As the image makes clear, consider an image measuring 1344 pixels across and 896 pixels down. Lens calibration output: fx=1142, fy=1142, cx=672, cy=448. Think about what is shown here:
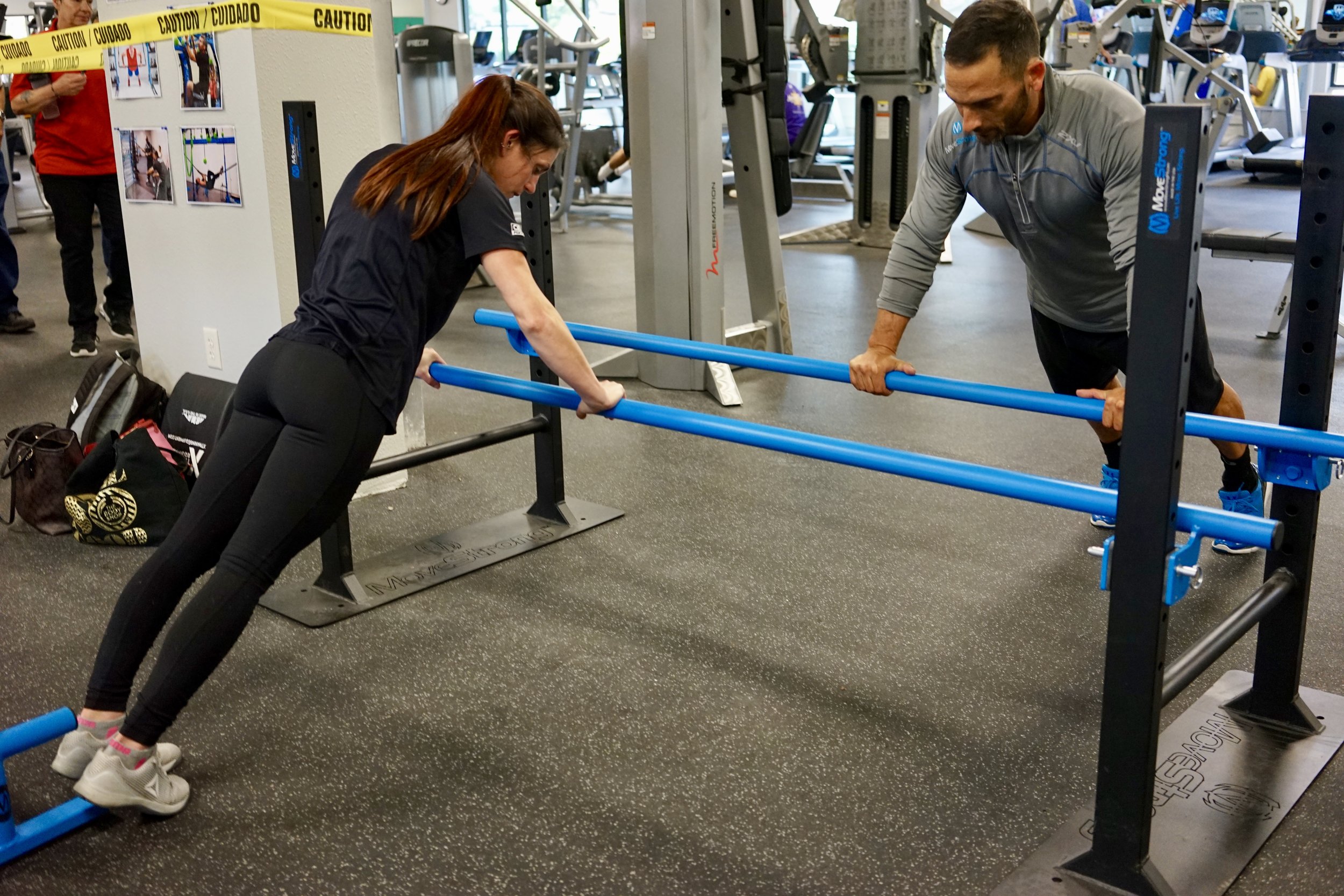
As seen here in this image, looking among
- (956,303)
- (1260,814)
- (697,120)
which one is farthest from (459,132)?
(956,303)

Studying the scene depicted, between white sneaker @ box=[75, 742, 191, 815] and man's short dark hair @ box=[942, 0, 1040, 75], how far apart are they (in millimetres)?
1796

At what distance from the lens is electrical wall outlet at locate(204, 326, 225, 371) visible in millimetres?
3527

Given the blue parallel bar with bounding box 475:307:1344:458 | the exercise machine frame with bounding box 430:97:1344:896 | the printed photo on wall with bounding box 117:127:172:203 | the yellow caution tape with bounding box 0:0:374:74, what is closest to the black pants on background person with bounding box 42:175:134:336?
the yellow caution tape with bounding box 0:0:374:74

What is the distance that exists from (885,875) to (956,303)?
480 centimetres

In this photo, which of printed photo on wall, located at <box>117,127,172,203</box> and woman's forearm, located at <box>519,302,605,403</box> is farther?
printed photo on wall, located at <box>117,127,172,203</box>

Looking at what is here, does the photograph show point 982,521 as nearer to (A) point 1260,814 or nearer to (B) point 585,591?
(B) point 585,591

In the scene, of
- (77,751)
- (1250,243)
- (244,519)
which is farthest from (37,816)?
(1250,243)

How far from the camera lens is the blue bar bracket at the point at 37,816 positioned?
1.74 m

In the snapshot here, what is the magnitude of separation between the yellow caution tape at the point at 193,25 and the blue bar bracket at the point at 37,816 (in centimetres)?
201

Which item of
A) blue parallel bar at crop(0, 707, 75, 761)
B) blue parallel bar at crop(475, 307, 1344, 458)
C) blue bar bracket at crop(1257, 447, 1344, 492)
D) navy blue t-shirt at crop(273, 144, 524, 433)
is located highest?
navy blue t-shirt at crop(273, 144, 524, 433)

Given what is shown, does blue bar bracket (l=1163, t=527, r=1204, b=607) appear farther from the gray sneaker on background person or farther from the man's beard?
the gray sneaker on background person

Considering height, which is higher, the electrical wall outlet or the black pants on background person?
the black pants on background person

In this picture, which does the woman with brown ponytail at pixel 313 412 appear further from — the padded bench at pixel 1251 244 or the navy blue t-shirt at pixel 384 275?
the padded bench at pixel 1251 244

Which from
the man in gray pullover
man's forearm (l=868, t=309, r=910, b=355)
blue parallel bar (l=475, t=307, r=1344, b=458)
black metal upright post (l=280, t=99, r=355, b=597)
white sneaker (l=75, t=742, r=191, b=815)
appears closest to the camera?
blue parallel bar (l=475, t=307, r=1344, b=458)
